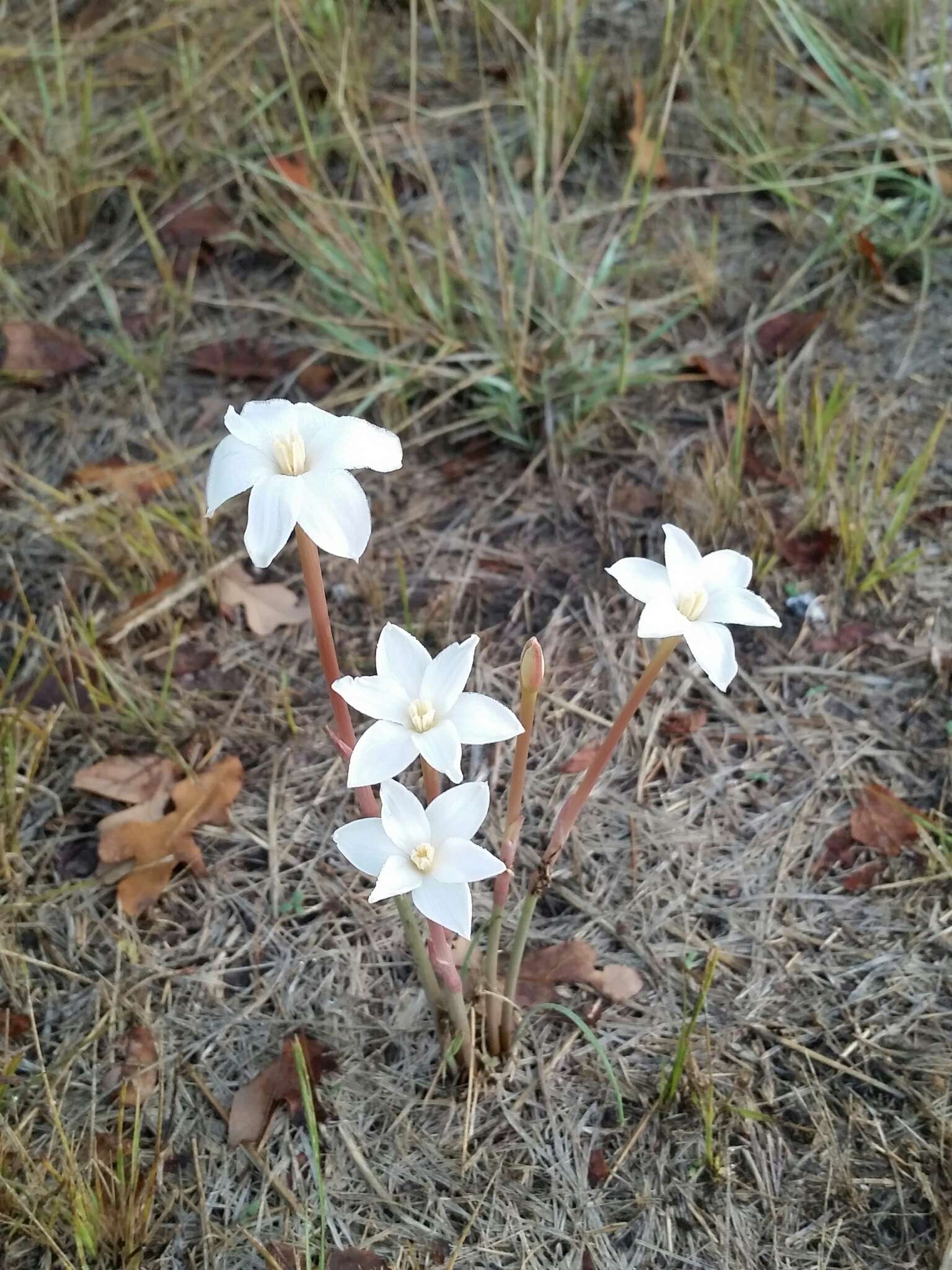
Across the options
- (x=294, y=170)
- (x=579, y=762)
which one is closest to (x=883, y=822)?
(x=579, y=762)

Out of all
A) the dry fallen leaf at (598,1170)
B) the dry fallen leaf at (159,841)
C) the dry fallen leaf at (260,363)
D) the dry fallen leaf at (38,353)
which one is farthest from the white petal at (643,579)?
the dry fallen leaf at (38,353)

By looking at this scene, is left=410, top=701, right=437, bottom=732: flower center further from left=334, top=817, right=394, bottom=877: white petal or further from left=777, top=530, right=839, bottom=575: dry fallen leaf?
left=777, top=530, right=839, bottom=575: dry fallen leaf

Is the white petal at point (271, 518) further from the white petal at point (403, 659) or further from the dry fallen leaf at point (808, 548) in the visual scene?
the dry fallen leaf at point (808, 548)

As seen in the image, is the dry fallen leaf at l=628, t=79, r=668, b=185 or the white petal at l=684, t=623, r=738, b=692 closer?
the white petal at l=684, t=623, r=738, b=692

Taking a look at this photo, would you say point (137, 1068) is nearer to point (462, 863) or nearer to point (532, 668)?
point (462, 863)

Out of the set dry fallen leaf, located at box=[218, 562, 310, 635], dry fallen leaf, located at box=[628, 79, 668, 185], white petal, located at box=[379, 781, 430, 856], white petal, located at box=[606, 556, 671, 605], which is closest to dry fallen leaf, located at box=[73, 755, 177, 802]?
dry fallen leaf, located at box=[218, 562, 310, 635]

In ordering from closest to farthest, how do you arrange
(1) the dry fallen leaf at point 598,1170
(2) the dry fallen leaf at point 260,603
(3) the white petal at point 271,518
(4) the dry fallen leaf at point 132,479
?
(3) the white petal at point 271,518
(1) the dry fallen leaf at point 598,1170
(2) the dry fallen leaf at point 260,603
(4) the dry fallen leaf at point 132,479

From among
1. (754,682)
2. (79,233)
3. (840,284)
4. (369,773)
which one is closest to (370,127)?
(79,233)
